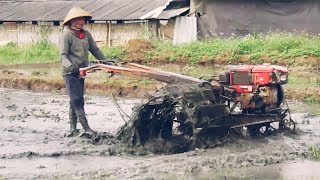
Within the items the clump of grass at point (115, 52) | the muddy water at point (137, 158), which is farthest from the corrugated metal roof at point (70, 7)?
the muddy water at point (137, 158)

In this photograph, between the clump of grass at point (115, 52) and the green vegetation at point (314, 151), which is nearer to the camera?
the green vegetation at point (314, 151)

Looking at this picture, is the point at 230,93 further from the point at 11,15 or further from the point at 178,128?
the point at 11,15

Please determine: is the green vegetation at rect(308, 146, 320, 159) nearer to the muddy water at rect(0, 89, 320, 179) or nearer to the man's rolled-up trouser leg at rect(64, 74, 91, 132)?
the muddy water at rect(0, 89, 320, 179)

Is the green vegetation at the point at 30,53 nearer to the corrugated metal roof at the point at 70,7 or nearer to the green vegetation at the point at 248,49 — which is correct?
the corrugated metal roof at the point at 70,7

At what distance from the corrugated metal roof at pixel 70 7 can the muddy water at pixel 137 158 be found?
14922 mm

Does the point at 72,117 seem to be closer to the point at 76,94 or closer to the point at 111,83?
the point at 76,94

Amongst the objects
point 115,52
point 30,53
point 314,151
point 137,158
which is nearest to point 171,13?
point 115,52

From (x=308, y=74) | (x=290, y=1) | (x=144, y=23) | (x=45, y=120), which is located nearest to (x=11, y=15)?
(x=144, y=23)

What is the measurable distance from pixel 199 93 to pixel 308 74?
357 inches

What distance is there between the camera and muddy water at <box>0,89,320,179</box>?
8.37 m

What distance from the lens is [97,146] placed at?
1036 centimetres

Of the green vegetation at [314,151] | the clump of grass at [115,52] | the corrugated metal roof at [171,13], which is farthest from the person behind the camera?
the corrugated metal roof at [171,13]

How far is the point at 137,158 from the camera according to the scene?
31.0ft

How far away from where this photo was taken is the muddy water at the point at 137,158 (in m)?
8.37
